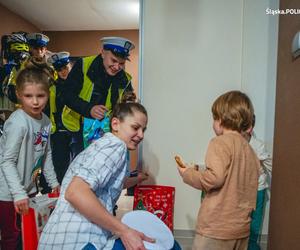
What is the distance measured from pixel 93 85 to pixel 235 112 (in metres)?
0.89

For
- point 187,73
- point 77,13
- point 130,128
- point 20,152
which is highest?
point 77,13

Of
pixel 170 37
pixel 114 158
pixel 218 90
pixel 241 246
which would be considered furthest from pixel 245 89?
pixel 114 158

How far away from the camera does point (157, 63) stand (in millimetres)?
1854

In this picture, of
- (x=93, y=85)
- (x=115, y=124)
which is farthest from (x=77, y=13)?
(x=115, y=124)

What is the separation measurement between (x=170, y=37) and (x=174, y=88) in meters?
0.34

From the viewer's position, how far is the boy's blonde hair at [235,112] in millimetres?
1139

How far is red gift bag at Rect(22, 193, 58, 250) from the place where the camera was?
1094mm

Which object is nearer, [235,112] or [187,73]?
[235,112]

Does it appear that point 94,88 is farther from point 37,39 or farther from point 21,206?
point 21,206

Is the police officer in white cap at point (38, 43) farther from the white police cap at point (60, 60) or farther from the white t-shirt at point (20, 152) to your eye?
the white t-shirt at point (20, 152)

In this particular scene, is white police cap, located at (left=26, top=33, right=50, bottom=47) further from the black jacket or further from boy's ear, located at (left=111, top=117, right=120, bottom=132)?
boy's ear, located at (left=111, top=117, right=120, bottom=132)

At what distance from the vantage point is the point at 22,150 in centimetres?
126

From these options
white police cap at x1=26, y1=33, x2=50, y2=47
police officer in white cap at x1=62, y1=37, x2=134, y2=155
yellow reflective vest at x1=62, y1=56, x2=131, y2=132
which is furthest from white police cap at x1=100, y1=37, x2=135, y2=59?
white police cap at x1=26, y1=33, x2=50, y2=47

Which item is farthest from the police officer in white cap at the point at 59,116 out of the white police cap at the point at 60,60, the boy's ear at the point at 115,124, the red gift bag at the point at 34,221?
the boy's ear at the point at 115,124
